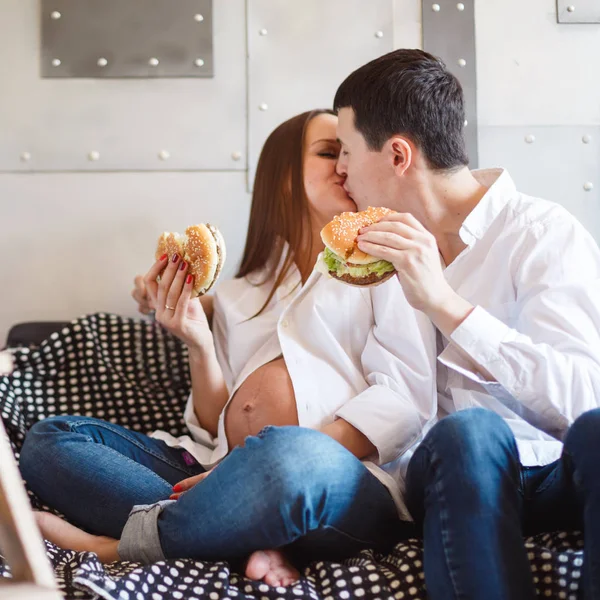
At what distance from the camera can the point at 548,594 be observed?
42.8 inches

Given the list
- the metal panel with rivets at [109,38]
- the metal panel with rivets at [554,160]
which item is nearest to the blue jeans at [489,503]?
the metal panel with rivets at [554,160]

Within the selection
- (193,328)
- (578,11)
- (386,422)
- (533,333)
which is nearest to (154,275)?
(193,328)

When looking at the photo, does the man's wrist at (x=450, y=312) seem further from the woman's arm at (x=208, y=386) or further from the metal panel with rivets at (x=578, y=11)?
the metal panel with rivets at (x=578, y=11)

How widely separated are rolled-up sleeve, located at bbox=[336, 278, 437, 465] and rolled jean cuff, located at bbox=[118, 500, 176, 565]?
41cm

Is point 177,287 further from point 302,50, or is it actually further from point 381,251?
point 302,50

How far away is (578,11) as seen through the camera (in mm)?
2246

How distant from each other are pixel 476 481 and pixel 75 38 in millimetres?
1757

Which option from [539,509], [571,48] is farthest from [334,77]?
[539,509]

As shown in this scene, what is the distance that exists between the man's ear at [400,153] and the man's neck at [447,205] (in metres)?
0.05

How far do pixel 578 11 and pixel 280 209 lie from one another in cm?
116

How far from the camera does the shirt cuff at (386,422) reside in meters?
1.43

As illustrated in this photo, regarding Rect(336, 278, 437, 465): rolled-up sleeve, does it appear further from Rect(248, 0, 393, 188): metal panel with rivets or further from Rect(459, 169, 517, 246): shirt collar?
Rect(248, 0, 393, 188): metal panel with rivets

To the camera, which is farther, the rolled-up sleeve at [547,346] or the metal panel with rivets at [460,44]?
the metal panel with rivets at [460,44]

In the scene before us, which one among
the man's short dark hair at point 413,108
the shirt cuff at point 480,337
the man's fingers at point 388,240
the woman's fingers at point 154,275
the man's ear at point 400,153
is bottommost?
the shirt cuff at point 480,337
